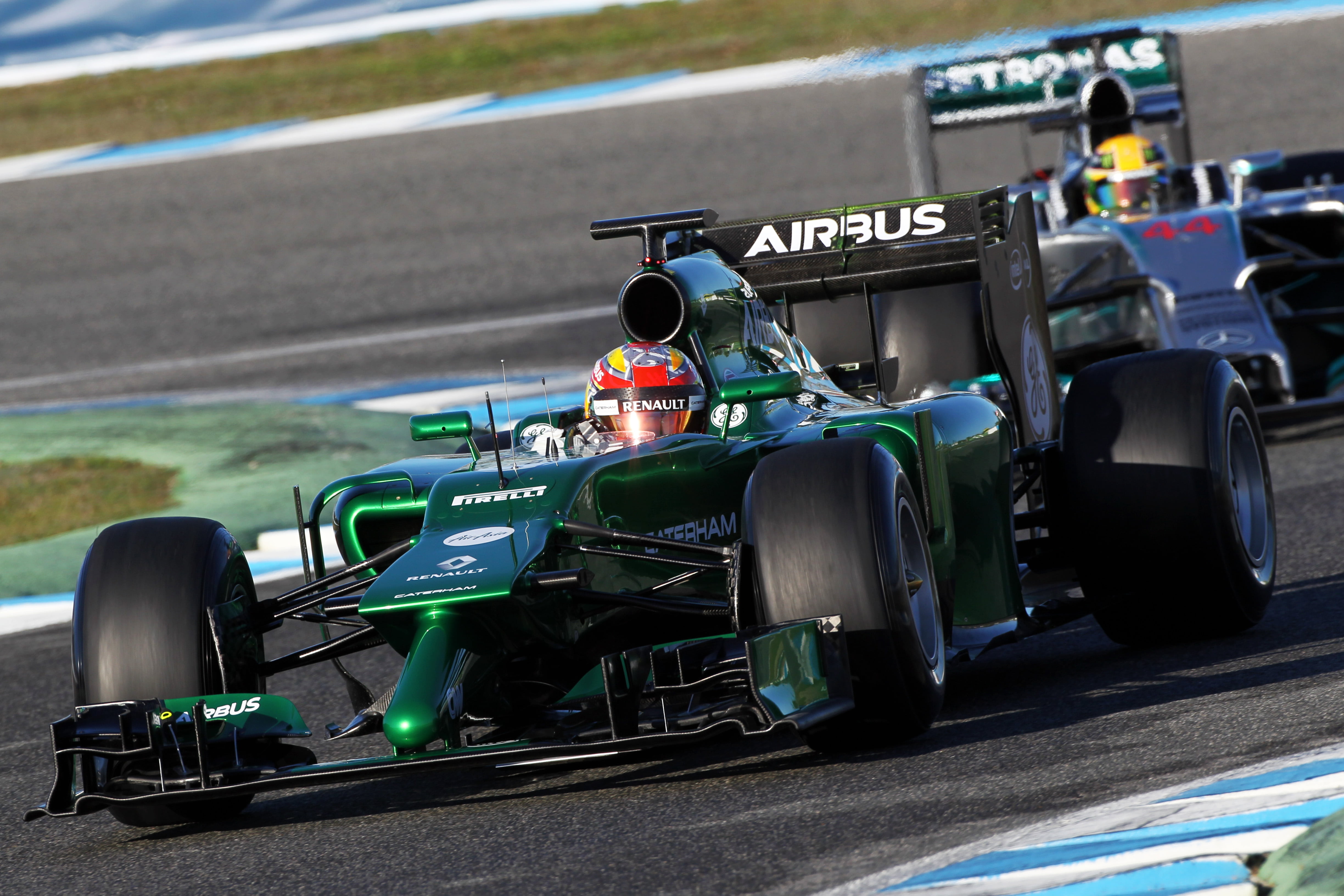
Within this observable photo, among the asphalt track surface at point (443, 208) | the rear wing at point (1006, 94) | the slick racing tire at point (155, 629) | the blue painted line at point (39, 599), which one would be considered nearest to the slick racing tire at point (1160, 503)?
the slick racing tire at point (155, 629)

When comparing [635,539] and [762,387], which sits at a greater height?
[762,387]

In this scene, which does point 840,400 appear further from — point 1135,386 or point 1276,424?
point 1276,424

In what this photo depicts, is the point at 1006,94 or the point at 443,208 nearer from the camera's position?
the point at 1006,94

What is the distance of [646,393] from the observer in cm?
612

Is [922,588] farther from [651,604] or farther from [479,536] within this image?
[479,536]

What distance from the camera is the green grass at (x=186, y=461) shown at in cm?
1091

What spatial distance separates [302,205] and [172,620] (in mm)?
18443

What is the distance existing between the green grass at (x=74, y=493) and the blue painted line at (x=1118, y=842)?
8.20 meters

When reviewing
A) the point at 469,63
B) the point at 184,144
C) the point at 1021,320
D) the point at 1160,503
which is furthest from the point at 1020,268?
the point at 469,63

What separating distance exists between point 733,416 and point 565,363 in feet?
31.8

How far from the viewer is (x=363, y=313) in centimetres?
1931

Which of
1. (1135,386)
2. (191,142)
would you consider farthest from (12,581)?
(191,142)

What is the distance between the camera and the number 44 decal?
457 inches

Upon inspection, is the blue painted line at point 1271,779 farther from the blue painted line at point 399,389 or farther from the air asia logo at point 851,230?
the blue painted line at point 399,389
